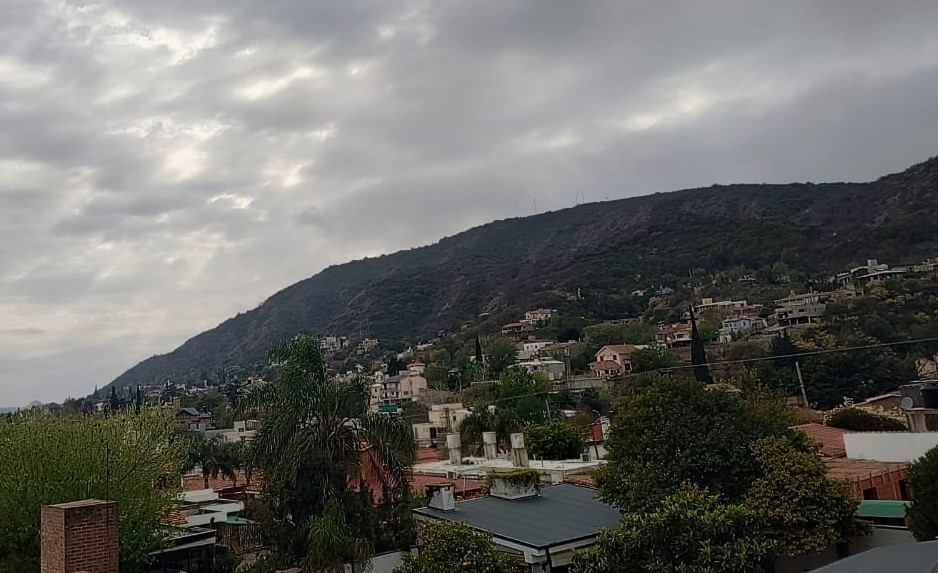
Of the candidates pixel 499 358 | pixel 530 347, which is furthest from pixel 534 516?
pixel 530 347

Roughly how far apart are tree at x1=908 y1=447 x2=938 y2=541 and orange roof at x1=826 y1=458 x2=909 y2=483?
3620 mm

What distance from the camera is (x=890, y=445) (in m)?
18.5

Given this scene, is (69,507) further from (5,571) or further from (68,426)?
(68,426)

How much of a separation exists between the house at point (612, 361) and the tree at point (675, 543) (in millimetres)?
62692

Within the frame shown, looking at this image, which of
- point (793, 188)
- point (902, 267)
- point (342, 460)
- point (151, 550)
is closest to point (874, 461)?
point (342, 460)

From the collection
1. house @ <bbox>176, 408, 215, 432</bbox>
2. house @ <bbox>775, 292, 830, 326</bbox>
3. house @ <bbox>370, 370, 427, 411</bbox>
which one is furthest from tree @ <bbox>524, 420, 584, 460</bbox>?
house @ <bbox>176, 408, 215, 432</bbox>

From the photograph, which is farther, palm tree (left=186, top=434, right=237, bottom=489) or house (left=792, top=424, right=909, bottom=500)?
palm tree (left=186, top=434, right=237, bottom=489)

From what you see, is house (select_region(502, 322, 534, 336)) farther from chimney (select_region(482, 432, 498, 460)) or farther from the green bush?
the green bush

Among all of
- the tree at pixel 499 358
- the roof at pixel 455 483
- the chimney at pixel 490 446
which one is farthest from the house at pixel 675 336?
the roof at pixel 455 483

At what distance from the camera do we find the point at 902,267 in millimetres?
85500

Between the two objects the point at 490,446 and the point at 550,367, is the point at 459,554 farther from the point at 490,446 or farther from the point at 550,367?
the point at 550,367

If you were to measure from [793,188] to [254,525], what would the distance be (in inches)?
6834

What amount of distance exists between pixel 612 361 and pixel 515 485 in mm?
64858

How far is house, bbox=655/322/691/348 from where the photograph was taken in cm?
8631
